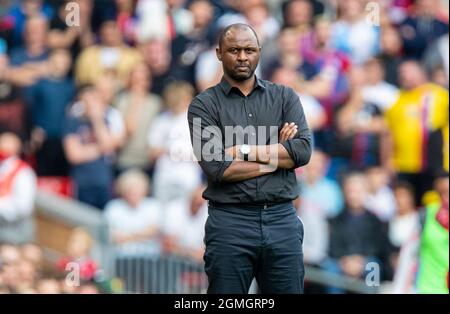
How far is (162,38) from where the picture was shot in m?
13.4

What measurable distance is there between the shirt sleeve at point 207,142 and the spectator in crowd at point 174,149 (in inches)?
189

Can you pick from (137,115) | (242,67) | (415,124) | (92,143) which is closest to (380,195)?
(415,124)

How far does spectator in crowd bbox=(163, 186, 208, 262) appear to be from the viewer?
11766 millimetres

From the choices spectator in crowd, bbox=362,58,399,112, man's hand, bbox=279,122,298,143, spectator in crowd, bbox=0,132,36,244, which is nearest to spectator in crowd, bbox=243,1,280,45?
spectator in crowd, bbox=362,58,399,112

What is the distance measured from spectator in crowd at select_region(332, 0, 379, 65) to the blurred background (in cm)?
1

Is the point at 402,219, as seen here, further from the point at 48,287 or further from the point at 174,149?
the point at 48,287

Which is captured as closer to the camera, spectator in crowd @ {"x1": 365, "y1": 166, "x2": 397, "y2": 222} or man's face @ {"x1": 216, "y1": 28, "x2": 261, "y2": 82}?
man's face @ {"x1": 216, "y1": 28, "x2": 261, "y2": 82}

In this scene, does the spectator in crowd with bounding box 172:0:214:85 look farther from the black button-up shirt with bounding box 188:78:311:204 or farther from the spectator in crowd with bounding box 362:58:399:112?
the black button-up shirt with bounding box 188:78:311:204

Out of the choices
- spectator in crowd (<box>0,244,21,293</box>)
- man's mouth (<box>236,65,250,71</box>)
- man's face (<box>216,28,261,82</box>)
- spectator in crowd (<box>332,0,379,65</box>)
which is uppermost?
spectator in crowd (<box>332,0,379,65</box>)

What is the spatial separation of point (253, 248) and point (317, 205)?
15.9 ft

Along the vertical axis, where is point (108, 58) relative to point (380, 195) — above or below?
above

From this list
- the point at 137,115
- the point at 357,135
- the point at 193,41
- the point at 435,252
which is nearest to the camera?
the point at 435,252

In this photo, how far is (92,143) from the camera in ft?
41.3

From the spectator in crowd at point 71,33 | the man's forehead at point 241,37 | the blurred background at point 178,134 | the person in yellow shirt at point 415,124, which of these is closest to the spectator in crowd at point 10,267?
the blurred background at point 178,134
